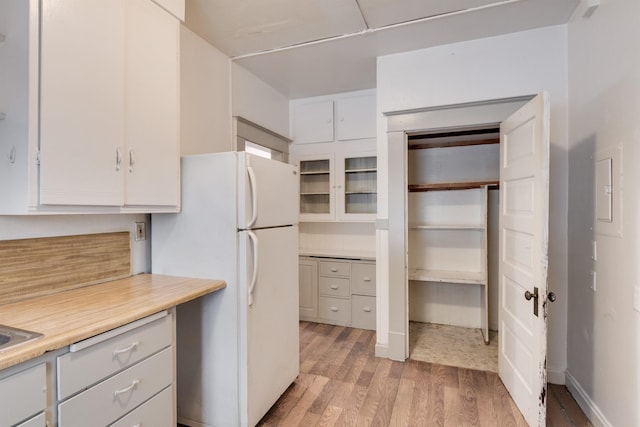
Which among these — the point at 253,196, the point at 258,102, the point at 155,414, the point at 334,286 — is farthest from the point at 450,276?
the point at 155,414

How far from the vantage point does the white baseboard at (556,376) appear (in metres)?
2.42

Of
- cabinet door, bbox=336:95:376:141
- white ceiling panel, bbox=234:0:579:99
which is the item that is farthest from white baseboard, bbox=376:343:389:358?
white ceiling panel, bbox=234:0:579:99

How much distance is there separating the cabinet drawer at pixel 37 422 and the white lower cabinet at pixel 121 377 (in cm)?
5

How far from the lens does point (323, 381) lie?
8.18ft

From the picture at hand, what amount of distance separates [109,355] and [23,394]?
282 millimetres

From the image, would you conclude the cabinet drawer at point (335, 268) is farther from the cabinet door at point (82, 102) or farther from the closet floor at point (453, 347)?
the cabinet door at point (82, 102)

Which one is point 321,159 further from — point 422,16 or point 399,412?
point 399,412

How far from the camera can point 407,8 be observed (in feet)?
7.21

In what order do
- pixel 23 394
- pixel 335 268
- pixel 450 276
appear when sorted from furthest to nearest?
pixel 335 268 → pixel 450 276 → pixel 23 394

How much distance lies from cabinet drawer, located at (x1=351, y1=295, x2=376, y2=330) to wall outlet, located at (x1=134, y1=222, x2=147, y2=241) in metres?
2.22

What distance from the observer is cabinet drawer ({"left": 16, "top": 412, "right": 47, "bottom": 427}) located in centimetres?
100

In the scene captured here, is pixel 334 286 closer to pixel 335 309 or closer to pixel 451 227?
pixel 335 309

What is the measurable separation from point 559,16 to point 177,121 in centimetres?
265

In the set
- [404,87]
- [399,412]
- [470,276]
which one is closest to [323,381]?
[399,412]
